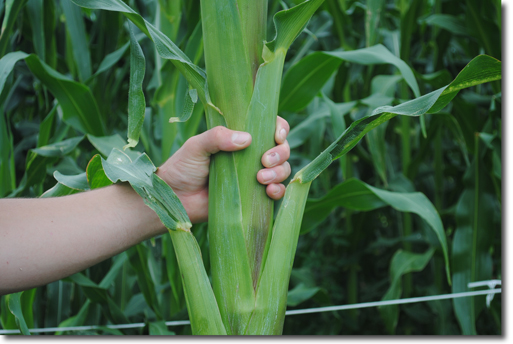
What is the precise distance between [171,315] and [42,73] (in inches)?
19.5

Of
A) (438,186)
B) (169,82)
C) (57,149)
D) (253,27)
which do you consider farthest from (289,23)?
(438,186)

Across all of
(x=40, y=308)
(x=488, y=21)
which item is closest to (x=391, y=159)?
(x=488, y=21)

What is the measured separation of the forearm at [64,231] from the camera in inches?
16.6

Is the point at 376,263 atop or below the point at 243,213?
below

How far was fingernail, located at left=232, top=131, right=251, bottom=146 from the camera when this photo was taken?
40 cm

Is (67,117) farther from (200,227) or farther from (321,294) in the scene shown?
(321,294)

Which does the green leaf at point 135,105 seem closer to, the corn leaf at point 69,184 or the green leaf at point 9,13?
the corn leaf at point 69,184

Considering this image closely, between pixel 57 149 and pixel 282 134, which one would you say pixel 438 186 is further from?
pixel 57 149

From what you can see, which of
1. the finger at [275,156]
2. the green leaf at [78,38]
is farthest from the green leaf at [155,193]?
the green leaf at [78,38]

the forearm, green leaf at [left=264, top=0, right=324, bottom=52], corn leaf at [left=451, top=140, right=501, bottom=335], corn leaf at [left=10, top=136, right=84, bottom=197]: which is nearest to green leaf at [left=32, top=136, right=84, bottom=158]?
corn leaf at [left=10, top=136, right=84, bottom=197]

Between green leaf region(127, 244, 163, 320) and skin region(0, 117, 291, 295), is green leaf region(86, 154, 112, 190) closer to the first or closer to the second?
skin region(0, 117, 291, 295)

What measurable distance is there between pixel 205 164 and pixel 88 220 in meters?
0.15

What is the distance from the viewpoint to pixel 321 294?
0.86 m

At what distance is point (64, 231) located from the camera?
1.47 feet
